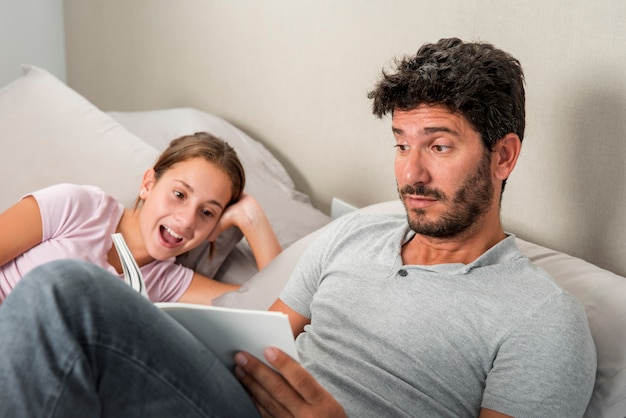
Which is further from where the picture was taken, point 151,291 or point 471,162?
point 151,291

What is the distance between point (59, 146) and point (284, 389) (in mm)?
1166

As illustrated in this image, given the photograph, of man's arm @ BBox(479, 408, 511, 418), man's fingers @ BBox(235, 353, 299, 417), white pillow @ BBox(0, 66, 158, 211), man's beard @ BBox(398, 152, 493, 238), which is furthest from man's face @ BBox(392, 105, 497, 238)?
white pillow @ BBox(0, 66, 158, 211)

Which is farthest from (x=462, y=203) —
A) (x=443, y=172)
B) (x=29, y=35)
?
(x=29, y=35)

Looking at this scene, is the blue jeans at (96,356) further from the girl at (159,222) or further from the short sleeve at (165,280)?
the short sleeve at (165,280)

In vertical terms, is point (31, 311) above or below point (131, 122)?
above

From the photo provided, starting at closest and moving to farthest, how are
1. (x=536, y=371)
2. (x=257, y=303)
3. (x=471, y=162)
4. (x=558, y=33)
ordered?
(x=536, y=371) < (x=471, y=162) < (x=558, y=33) < (x=257, y=303)

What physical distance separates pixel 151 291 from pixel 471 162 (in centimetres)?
82

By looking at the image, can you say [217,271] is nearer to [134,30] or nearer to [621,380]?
[621,380]

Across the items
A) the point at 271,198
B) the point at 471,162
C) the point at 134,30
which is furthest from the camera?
the point at 134,30

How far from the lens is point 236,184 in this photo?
1.77 meters

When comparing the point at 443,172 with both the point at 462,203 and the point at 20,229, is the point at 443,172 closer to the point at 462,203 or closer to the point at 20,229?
the point at 462,203

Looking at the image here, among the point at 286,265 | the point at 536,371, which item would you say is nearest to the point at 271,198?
the point at 286,265

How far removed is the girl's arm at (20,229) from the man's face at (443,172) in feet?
2.48

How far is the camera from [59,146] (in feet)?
6.33
